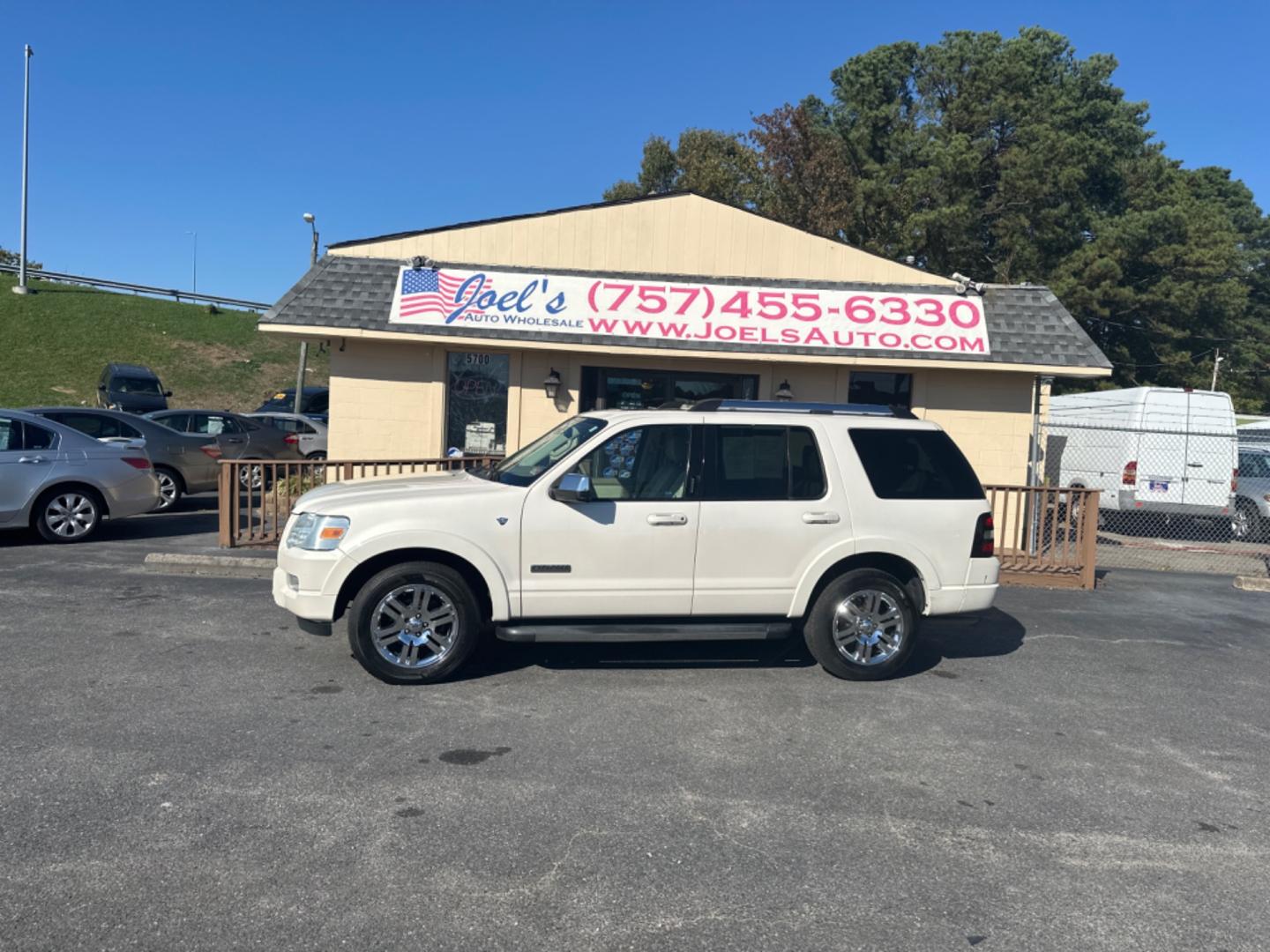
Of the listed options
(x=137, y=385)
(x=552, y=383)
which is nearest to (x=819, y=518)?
(x=552, y=383)

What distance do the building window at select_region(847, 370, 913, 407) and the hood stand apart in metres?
7.45

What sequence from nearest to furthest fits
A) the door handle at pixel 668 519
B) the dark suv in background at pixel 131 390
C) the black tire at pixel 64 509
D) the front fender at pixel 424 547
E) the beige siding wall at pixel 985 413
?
the front fender at pixel 424 547 → the door handle at pixel 668 519 → the black tire at pixel 64 509 → the beige siding wall at pixel 985 413 → the dark suv in background at pixel 131 390

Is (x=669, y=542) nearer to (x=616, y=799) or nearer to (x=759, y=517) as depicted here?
(x=759, y=517)

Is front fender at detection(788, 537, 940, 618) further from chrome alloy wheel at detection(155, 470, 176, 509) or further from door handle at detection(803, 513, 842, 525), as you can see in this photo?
chrome alloy wheel at detection(155, 470, 176, 509)

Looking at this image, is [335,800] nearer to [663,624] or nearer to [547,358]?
[663,624]

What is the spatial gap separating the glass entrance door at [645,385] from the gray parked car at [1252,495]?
32.1ft

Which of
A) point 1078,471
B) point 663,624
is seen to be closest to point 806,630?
point 663,624

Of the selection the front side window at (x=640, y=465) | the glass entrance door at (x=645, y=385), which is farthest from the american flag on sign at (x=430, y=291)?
the front side window at (x=640, y=465)

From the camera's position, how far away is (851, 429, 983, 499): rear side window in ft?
21.8

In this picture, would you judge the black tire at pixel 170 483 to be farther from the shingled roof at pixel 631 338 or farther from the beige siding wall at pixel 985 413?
the beige siding wall at pixel 985 413

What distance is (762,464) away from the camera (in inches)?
256

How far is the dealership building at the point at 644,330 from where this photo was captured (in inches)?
472

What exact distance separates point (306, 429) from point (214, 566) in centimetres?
1063

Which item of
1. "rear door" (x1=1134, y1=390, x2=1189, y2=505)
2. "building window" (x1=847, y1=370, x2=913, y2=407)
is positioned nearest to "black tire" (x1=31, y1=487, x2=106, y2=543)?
"building window" (x1=847, y1=370, x2=913, y2=407)
